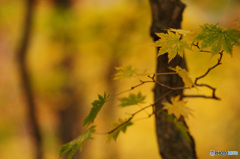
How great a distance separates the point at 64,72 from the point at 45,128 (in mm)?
3023

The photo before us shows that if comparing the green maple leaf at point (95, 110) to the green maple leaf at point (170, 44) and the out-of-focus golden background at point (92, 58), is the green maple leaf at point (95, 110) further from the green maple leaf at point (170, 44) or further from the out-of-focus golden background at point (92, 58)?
the out-of-focus golden background at point (92, 58)

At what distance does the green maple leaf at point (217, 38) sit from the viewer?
835mm

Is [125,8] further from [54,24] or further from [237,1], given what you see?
[237,1]

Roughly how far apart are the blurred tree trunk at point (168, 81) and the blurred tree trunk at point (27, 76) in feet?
8.66

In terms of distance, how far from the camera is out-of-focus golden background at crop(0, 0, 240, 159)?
14.8 feet

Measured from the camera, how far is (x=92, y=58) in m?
5.39

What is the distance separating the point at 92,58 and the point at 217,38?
4.61 m

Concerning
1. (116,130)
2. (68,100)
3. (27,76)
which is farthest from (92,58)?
(116,130)

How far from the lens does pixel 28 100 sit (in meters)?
3.76

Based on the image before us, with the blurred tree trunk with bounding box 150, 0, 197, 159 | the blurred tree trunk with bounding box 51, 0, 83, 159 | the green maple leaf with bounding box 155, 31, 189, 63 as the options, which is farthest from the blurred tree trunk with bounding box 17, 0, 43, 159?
the green maple leaf with bounding box 155, 31, 189, 63

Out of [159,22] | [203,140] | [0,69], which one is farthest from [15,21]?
[159,22]

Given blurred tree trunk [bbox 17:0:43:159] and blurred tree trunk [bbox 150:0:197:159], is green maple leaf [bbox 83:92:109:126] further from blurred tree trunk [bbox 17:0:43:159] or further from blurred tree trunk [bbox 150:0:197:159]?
blurred tree trunk [bbox 17:0:43:159]

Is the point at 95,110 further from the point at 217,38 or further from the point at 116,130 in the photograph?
the point at 217,38

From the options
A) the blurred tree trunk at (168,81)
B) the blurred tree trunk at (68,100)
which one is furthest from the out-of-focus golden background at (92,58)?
the blurred tree trunk at (168,81)
